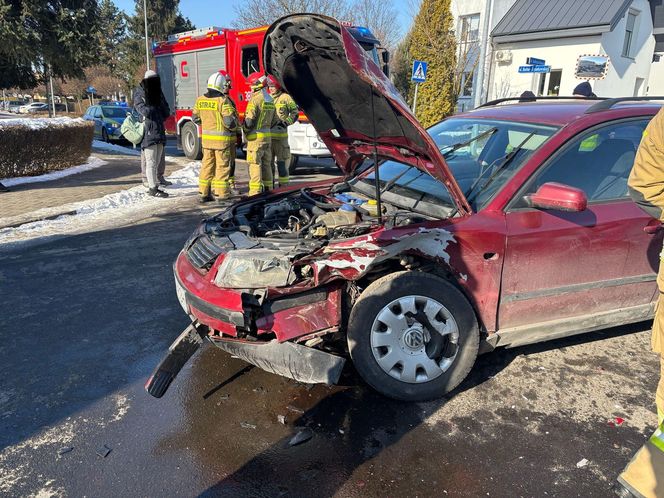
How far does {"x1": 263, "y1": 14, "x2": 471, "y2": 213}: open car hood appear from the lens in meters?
2.71

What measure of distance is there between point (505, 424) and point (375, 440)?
0.75 meters

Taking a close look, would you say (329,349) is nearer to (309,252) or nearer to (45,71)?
(309,252)

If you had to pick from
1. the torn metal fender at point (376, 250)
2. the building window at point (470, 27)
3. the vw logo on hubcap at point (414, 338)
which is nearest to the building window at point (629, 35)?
the building window at point (470, 27)

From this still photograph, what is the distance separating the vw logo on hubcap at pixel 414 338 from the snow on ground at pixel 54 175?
9.43 metres

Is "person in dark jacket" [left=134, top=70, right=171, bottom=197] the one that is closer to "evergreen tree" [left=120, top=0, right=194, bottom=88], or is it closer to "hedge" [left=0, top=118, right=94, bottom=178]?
"hedge" [left=0, top=118, right=94, bottom=178]

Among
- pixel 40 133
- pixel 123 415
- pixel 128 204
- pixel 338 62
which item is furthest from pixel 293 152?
pixel 123 415

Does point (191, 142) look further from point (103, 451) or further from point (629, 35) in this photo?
point (629, 35)

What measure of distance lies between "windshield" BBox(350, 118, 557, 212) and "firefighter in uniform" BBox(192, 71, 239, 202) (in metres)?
4.09

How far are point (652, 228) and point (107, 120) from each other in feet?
67.2

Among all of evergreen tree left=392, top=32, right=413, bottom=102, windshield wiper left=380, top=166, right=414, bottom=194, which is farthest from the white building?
windshield wiper left=380, top=166, right=414, bottom=194

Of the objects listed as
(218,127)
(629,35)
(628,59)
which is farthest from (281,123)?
(629,35)

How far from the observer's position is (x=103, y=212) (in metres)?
7.67

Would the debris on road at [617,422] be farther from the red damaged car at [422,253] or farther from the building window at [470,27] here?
the building window at [470,27]

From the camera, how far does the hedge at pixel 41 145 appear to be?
31.3 feet
